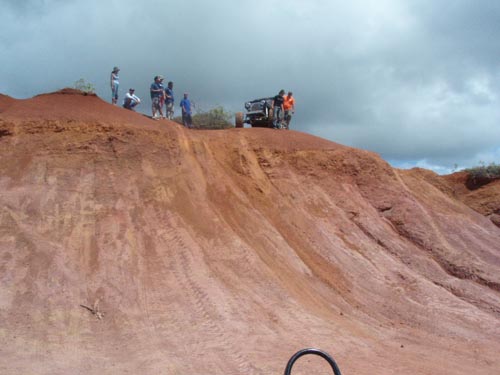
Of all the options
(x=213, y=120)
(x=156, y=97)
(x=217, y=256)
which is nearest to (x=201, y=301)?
(x=217, y=256)

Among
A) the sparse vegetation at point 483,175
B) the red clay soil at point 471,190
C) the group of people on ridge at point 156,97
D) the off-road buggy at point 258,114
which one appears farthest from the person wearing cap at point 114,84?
the sparse vegetation at point 483,175

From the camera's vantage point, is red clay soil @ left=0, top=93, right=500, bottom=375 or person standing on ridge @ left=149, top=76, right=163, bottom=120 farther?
person standing on ridge @ left=149, top=76, right=163, bottom=120

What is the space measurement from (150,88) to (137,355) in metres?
9.73

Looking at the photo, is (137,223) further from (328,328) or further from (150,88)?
(150,88)

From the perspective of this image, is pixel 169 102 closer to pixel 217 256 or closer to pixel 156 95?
pixel 156 95

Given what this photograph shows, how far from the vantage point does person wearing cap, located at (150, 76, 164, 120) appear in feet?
51.3

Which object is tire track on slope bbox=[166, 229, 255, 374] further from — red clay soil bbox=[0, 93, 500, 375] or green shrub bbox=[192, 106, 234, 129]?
green shrub bbox=[192, 106, 234, 129]

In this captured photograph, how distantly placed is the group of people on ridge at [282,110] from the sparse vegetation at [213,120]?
3.85 metres

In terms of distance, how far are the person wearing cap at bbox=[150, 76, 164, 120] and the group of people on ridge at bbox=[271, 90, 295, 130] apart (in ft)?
15.6

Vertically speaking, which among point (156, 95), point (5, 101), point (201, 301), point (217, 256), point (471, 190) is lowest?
point (201, 301)

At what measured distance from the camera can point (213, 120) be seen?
22.3 meters

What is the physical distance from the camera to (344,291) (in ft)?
39.5

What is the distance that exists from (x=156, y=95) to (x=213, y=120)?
6700mm

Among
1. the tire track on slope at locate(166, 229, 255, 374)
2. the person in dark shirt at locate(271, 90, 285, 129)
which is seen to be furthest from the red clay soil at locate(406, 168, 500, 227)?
the tire track on slope at locate(166, 229, 255, 374)
